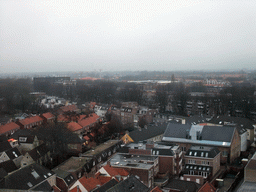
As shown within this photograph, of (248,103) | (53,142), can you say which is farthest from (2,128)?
(248,103)

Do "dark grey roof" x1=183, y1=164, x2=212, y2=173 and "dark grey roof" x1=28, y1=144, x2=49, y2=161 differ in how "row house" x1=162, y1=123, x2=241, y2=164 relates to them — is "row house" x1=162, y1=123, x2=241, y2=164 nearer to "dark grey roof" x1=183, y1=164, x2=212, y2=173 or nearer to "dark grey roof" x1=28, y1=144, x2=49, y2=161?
"dark grey roof" x1=183, y1=164, x2=212, y2=173

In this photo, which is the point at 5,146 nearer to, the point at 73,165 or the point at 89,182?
the point at 73,165

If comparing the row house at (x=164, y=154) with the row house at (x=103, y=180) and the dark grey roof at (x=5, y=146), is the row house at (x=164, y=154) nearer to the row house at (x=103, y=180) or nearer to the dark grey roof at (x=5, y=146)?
the row house at (x=103, y=180)

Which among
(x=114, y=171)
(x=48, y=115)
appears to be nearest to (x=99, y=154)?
(x=114, y=171)

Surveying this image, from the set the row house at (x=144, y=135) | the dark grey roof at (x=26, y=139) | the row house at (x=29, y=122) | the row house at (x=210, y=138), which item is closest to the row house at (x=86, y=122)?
the row house at (x=29, y=122)

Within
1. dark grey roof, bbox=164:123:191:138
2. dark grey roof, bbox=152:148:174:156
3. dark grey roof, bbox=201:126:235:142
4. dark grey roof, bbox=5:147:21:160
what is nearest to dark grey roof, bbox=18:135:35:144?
dark grey roof, bbox=5:147:21:160

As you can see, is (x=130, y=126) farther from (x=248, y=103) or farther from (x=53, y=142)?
(x=248, y=103)
